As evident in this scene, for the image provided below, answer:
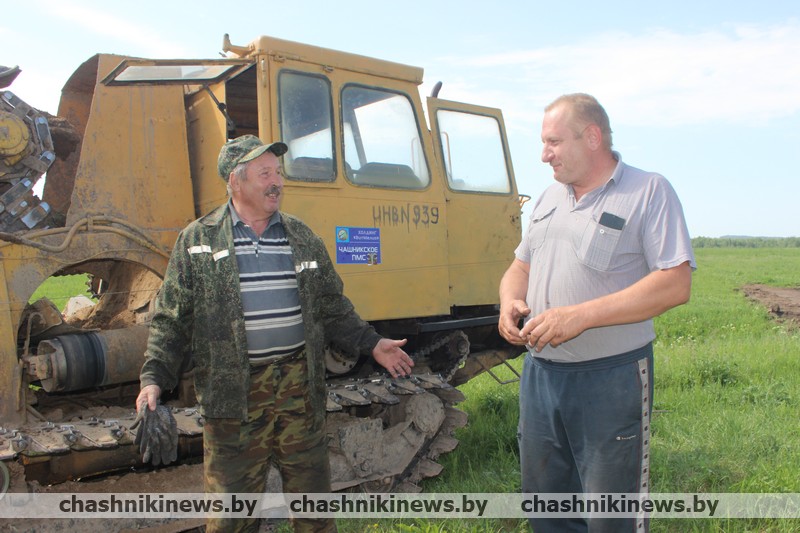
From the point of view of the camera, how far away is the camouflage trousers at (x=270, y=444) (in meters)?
2.97

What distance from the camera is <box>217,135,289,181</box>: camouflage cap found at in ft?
9.98

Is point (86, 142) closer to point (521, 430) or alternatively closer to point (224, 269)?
point (224, 269)

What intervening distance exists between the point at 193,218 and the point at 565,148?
2.81 meters

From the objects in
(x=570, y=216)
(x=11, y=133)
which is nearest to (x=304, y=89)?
(x=11, y=133)

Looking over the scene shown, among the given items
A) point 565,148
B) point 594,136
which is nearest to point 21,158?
point 565,148

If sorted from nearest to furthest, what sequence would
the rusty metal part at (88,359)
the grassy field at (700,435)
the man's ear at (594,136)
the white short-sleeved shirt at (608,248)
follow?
the white short-sleeved shirt at (608,248) < the man's ear at (594,136) < the rusty metal part at (88,359) < the grassy field at (700,435)

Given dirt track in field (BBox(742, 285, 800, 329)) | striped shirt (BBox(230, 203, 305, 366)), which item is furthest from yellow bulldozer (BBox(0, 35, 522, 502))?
dirt track in field (BBox(742, 285, 800, 329))

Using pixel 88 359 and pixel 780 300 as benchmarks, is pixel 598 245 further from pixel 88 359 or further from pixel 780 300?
pixel 780 300

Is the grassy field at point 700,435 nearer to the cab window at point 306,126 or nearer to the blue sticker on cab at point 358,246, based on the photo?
the blue sticker on cab at point 358,246

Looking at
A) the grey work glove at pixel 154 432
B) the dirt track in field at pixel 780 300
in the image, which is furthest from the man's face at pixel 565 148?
the dirt track in field at pixel 780 300

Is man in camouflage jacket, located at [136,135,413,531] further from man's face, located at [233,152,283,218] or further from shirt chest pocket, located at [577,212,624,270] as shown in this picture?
shirt chest pocket, located at [577,212,624,270]

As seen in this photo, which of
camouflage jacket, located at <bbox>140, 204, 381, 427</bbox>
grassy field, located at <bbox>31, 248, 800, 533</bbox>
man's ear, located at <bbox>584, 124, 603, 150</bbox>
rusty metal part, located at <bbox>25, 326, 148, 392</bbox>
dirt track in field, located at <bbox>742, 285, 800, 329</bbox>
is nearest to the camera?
man's ear, located at <bbox>584, 124, 603, 150</bbox>

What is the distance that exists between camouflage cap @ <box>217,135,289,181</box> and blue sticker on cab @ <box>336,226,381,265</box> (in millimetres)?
1628

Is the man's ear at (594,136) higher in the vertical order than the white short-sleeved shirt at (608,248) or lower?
higher
